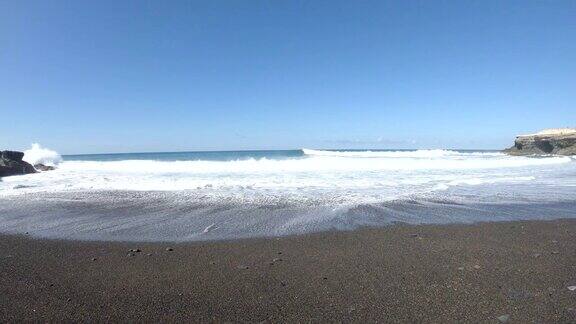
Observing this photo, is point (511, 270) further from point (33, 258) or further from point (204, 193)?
point (204, 193)

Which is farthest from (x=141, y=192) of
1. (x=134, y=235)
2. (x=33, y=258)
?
(x=33, y=258)

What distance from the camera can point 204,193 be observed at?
11961 millimetres

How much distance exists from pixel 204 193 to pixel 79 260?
21.7ft

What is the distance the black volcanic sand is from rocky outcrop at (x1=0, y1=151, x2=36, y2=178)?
17.7 m

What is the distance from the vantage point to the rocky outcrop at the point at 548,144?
50.6m

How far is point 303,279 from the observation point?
4516mm

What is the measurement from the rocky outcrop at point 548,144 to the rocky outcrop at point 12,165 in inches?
2361

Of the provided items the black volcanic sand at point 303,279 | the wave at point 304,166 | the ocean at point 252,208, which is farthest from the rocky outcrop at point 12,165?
the black volcanic sand at point 303,279

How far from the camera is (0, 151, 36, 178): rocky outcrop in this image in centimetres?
2056

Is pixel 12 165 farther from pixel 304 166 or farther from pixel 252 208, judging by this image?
pixel 252 208

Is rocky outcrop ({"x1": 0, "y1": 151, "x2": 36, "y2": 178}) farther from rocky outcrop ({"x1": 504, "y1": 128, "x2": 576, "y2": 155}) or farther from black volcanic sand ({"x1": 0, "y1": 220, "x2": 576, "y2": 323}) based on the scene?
rocky outcrop ({"x1": 504, "y1": 128, "x2": 576, "y2": 155})

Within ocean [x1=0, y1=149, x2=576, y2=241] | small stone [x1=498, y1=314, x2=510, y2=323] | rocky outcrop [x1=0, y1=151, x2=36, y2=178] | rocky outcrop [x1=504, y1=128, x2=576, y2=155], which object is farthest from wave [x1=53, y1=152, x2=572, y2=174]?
rocky outcrop [x1=504, y1=128, x2=576, y2=155]

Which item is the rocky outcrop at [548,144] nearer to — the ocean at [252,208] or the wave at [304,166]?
the wave at [304,166]

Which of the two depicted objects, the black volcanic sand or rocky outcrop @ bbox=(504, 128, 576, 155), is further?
rocky outcrop @ bbox=(504, 128, 576, 155)
